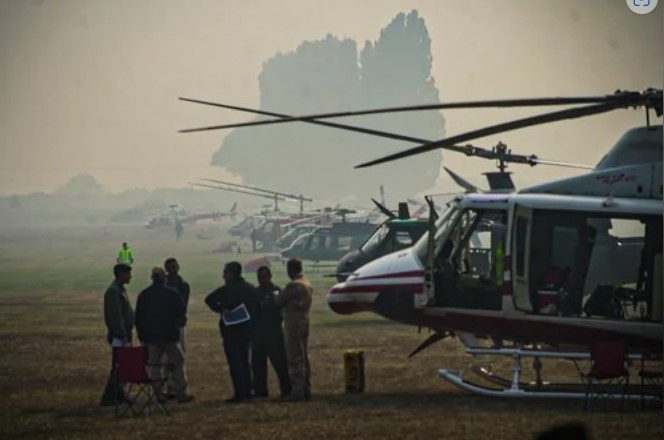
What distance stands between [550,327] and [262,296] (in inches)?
135

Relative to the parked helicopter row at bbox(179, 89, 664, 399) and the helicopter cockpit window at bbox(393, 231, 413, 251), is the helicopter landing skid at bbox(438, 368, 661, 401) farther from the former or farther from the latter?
the helicopter cockpit window at bbox(393, 231, 413, 251)

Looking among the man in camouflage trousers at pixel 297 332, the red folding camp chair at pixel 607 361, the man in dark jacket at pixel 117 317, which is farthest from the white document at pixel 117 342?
the red folding camp chair at pixel 607 361

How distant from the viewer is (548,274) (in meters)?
18.8

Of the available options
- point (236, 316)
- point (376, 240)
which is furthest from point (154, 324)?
point (376, 240)

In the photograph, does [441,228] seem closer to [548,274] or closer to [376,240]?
[548,274]

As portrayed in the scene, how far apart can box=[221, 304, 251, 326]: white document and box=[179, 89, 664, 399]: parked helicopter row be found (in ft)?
5.54

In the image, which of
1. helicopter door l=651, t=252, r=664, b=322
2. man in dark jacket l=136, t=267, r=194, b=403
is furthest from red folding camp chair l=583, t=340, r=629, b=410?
man in dark jacket l=136, t=267, r=194, b=403

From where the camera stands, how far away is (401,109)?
15836 mm

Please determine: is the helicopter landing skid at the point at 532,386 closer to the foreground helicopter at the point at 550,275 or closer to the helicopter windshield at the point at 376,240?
the foreground helicopter at the point at 550,275

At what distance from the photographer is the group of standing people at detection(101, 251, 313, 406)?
1877cm

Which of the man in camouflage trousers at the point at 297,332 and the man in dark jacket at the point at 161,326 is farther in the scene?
the man in camouflage trousers at the point at 297,332

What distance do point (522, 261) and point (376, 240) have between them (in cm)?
1313

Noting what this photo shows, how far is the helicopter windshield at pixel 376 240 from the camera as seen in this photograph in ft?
103

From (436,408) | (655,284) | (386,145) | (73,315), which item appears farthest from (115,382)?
(386,145)
